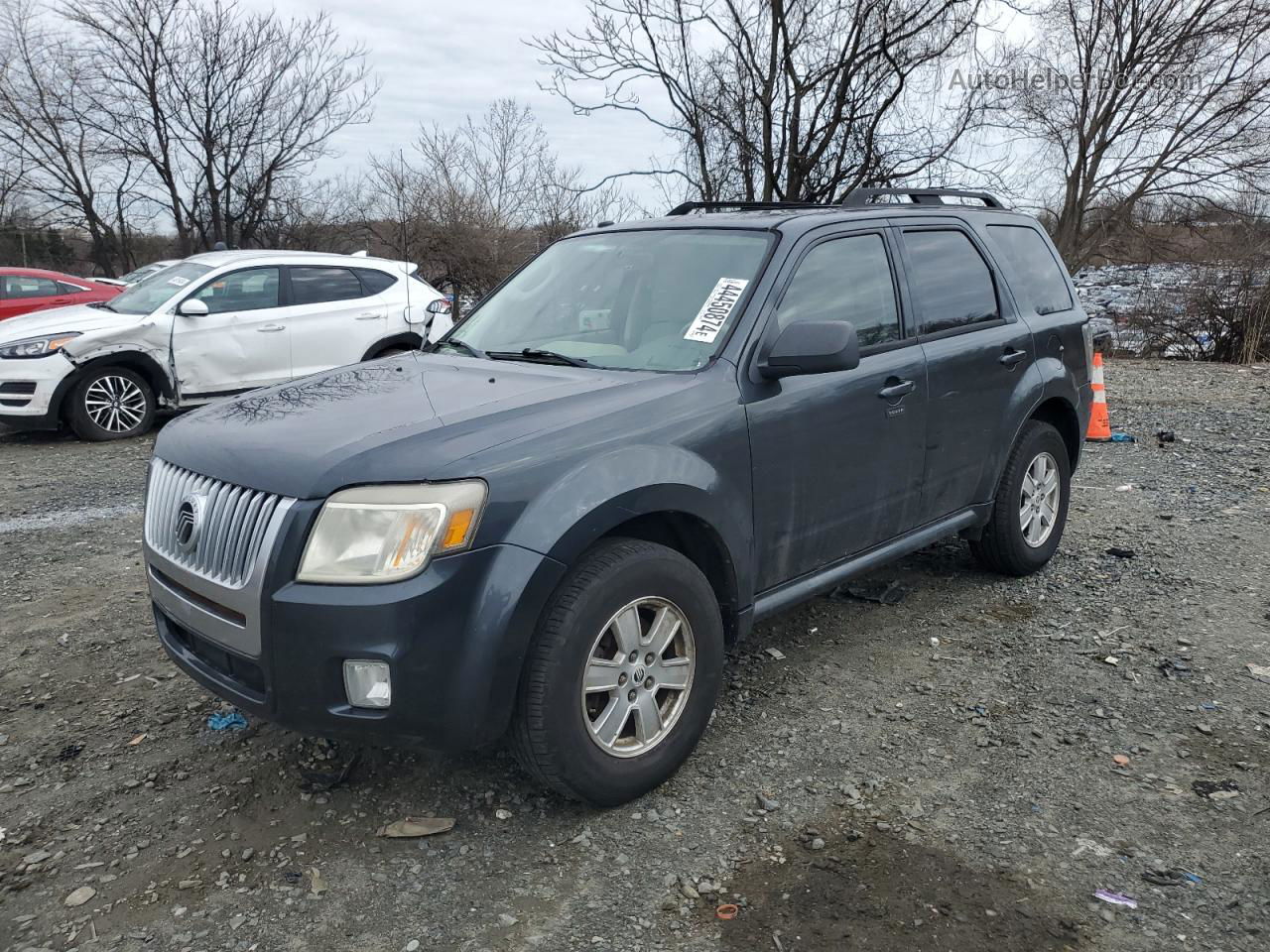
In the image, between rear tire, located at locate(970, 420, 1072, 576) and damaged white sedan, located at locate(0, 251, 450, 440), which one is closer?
rear tire, located at locate(970, 420, 1072, 576)

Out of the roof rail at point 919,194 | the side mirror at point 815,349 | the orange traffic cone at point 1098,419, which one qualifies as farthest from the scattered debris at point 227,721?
the orange traffic cone at point 1098,419

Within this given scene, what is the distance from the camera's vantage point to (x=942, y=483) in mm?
4293

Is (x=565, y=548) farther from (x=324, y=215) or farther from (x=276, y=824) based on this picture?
(x=324, y=215)

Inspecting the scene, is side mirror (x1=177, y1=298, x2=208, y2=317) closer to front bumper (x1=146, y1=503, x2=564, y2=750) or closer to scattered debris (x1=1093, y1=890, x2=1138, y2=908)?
front bumper (x1=146, y1=503, x2=564, y2=750)

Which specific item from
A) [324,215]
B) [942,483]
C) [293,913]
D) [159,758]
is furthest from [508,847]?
[324,215]

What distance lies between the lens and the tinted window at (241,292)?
9391mm

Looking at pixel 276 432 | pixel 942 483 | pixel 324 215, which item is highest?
pixel 324 215

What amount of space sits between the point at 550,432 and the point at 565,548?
357 millimetres

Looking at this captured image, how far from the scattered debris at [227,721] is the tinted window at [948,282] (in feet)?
10.4

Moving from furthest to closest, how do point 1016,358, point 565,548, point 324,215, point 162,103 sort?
point 324,215 → point 162,103 → point 1016,358 → point 565,548

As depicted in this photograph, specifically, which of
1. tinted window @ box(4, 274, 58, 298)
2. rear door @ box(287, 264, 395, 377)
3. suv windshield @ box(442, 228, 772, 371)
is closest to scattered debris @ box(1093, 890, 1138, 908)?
suv windshield @ box(442, 228, 772, 371)

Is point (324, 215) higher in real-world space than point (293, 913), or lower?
higher

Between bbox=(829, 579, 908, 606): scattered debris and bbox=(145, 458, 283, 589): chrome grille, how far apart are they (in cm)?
300

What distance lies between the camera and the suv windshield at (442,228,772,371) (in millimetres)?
3531
